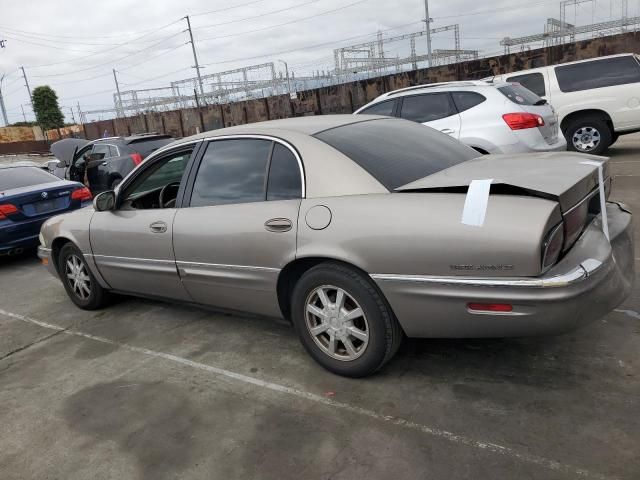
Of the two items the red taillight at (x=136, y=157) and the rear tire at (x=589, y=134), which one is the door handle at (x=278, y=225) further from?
the rear tire at (x=589, y=134)

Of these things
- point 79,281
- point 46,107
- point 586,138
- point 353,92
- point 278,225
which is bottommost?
point 79,281

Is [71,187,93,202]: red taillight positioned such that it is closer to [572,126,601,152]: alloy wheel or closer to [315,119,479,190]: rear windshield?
[315,119,479,190]: rear windshield

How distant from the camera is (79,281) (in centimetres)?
489

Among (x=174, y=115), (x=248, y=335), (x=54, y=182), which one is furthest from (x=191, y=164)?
(x=174, y=115)

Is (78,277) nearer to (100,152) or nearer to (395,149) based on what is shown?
(395,149)

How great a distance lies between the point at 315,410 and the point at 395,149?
168 centimetres

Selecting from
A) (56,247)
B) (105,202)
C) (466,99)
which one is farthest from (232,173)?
(466,99)

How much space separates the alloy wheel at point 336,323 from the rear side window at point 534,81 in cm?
810

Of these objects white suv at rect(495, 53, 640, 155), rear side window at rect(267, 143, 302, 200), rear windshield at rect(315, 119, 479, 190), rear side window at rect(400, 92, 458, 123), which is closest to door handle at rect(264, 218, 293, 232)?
rear side window at rect(267, 143, 302, 200)

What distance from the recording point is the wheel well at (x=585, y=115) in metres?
9.18

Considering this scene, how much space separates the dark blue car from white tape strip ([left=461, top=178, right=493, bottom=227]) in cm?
642

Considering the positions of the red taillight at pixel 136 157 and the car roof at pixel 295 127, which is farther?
the red taillight at pixel 136 157

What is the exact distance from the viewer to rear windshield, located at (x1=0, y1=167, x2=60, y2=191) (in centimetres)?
741

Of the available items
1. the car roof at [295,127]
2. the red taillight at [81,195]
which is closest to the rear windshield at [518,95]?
the car roof at [295,127]
